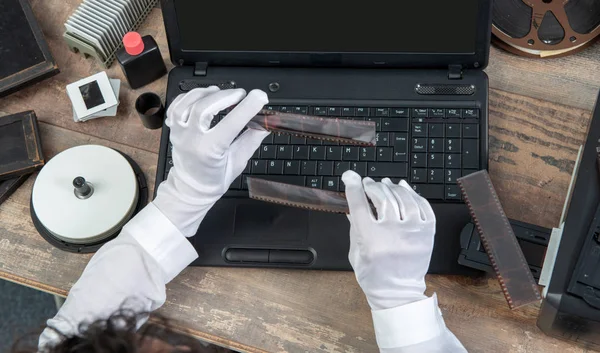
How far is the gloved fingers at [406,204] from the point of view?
0.72 m

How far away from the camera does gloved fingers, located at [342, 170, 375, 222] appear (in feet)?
2.40

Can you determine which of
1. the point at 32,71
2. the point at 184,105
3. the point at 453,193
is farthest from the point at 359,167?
the point at 32,71

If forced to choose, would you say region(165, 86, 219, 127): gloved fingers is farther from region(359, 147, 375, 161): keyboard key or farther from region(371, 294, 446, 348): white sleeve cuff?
region(371, 294, 446, 348): white sleeve cuff

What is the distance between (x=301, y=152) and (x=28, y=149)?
357 mm

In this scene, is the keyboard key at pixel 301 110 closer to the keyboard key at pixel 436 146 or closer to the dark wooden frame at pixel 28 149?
the keyboard key at pixel 436 146

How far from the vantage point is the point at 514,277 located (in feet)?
2.47

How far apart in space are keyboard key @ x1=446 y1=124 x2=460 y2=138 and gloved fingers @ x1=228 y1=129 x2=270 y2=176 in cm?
23

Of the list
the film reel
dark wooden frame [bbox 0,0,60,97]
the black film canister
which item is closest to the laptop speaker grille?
the film reel

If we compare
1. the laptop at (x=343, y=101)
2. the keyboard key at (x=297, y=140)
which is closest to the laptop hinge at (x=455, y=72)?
the laptop at (x=343, y=101)

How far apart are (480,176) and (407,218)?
122mm

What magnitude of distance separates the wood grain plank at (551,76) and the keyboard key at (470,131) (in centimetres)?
10

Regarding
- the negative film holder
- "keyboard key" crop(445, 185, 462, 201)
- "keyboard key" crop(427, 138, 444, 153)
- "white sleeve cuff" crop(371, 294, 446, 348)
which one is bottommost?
"white sleeve cuff" crop(371, 294, 446, 348)

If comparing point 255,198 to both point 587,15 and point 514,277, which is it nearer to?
point 514,277

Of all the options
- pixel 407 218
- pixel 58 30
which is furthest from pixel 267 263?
pixel 58 30
